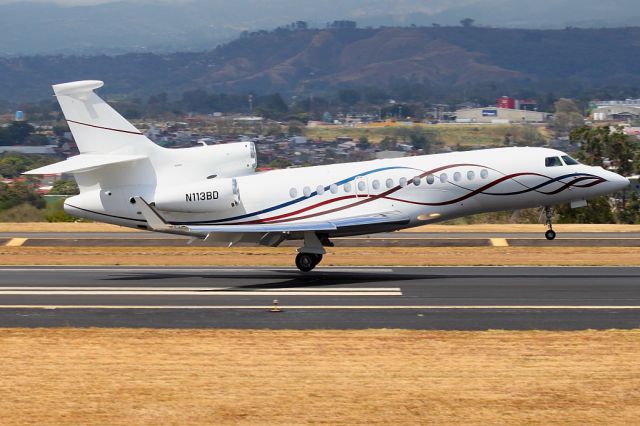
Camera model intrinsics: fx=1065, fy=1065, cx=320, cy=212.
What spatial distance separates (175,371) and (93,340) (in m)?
3.24

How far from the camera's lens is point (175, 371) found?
669 inches

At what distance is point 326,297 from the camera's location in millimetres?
25406

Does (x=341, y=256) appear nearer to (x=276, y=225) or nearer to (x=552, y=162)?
(x=276, y=225)

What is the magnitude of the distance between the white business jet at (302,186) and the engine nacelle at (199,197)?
3cm

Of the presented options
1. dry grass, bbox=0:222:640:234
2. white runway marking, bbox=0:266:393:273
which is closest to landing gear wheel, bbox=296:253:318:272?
white runway marking, bbox=0:266:393:273

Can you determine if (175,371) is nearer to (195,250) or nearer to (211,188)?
(211,188)

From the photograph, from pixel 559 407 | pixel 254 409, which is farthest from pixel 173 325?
pixel 559 407

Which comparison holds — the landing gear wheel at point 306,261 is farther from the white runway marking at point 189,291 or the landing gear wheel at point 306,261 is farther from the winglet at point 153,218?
the winglet at point 153,218

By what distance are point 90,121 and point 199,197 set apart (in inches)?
144

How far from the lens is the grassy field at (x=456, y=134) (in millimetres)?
118688

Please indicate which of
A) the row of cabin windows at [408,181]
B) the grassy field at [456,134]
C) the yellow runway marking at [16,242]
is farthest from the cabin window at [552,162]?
the grassy field at [456,134]

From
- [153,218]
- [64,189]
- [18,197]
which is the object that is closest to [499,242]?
[153,218]

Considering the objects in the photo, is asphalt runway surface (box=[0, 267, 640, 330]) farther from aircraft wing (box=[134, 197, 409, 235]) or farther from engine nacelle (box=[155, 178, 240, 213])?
engine nacelle (box=[155, 178, 240, 213])

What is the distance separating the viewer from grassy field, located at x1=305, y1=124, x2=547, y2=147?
119 metres
